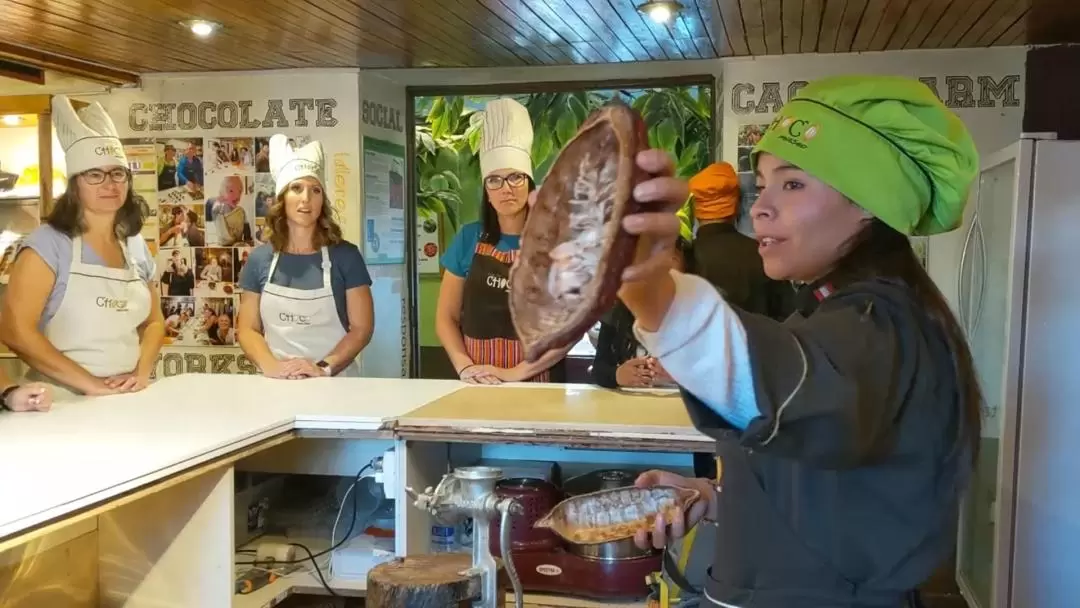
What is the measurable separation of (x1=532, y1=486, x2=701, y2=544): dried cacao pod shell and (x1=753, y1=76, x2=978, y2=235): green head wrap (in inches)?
19.9

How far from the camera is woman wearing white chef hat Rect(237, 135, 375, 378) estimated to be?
2.92 meters

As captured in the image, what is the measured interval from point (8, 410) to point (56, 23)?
1.76 meters

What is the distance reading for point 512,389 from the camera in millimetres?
2502

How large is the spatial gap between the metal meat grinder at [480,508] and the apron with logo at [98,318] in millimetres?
1443

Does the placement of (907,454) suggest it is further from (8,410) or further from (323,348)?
(323,348)

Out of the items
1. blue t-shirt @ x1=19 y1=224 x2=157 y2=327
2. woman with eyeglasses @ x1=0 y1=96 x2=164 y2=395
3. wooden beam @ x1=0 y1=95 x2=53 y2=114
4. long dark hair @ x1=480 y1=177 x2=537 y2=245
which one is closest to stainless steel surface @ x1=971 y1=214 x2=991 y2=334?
long dark hair @ x1=480 y1=177 x2=537 y2=245

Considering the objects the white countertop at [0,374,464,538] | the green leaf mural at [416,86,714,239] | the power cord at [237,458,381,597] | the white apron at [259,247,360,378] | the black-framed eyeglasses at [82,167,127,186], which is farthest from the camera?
the green leaf mural at [416,86,714,239]

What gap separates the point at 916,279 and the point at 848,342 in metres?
0.20

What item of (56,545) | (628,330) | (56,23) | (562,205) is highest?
(56,23)

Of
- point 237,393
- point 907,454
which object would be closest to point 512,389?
point 237,393

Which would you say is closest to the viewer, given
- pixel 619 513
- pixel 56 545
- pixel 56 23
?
pixel 619 513

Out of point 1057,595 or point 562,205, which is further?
point 1057,595

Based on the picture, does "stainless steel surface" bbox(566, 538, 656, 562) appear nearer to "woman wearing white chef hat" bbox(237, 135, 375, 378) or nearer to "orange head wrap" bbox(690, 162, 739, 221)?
"woman wearing white chef hat" bbox(237, 135, 375, 378)

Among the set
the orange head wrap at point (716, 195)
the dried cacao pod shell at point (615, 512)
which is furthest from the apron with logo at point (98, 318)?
the orange head wrap at point (716, 195)
